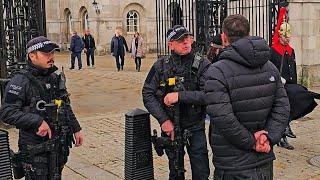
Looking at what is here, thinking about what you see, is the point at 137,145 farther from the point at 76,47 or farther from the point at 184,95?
the point at 76,47

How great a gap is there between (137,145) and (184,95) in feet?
2.67

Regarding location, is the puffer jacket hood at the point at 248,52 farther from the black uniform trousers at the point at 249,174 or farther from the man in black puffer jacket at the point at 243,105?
the black uniform trousers at the point at 249,174

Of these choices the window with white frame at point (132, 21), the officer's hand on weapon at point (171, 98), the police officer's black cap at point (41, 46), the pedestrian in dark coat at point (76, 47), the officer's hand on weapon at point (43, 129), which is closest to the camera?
the officer's hand on weapon at point (43, 129)

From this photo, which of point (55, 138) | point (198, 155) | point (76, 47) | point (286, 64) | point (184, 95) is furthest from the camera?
point (76, 47)

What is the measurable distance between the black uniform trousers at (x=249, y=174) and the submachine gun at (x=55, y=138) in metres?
1.50

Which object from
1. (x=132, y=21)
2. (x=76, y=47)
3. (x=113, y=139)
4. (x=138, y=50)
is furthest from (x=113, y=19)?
(x=113, y=139)

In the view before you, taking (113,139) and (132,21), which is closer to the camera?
(113,139)

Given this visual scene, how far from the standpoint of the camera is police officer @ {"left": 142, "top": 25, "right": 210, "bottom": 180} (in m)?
4.95

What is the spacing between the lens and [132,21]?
31953mm

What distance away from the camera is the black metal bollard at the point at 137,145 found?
523 cm

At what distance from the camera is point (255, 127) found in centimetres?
402

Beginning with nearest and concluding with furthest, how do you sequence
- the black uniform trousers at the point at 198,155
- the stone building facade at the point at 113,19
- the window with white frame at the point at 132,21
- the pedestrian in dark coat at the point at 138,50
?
the black uniform trousers at the point at 198,155 < the pedestrian in dark coat at the point at 138,50 < the stone building facade at the point at 113,19 < the window with white frame at the point at 132,21

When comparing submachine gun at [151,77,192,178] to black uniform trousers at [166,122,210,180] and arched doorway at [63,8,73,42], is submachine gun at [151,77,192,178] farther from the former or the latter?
arched doorway at [63,8,73,42]

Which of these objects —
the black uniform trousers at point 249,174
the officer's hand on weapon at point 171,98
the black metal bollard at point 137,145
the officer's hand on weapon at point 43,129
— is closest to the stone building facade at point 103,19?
the black metal bollard at point 137,145
